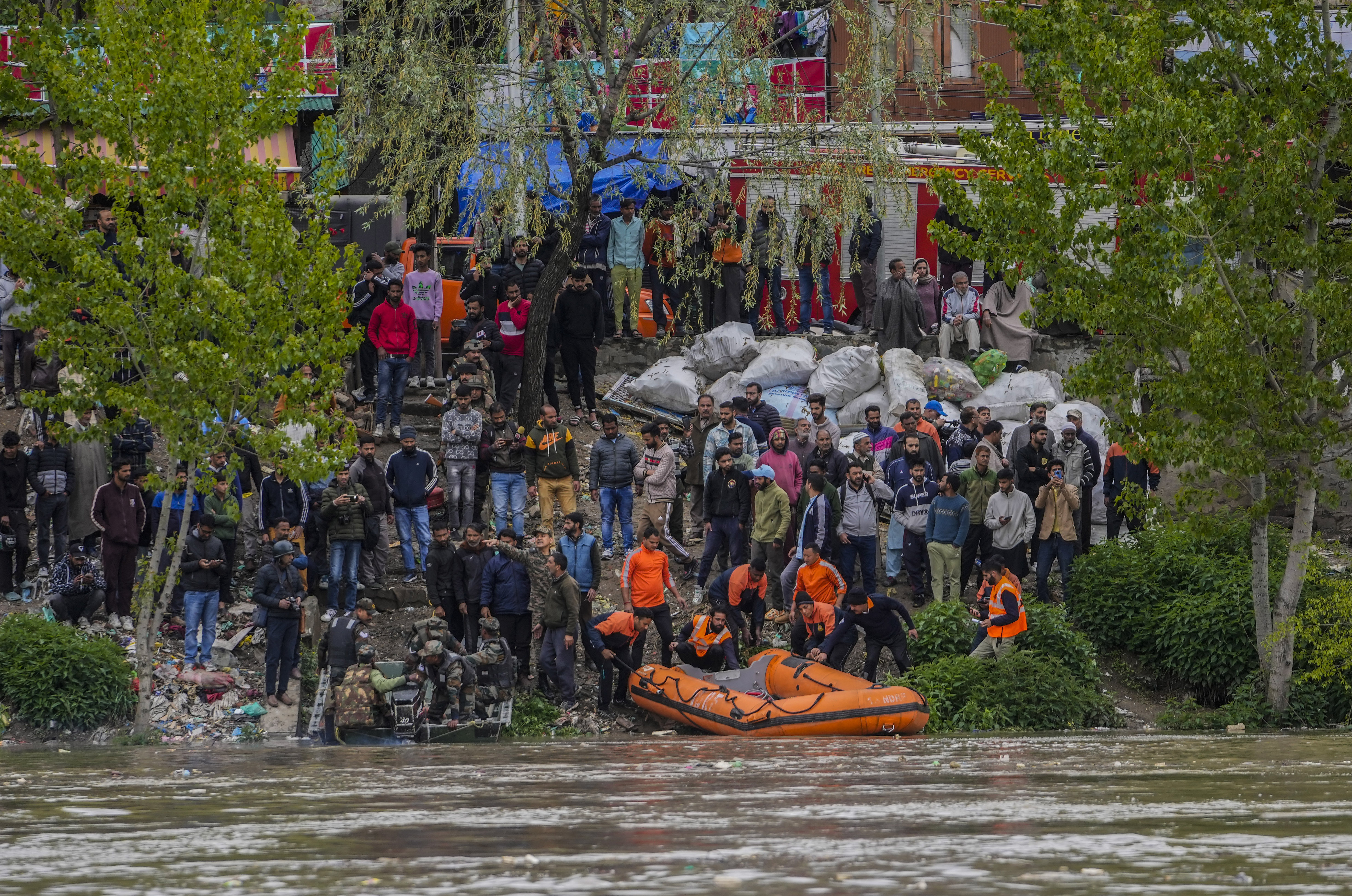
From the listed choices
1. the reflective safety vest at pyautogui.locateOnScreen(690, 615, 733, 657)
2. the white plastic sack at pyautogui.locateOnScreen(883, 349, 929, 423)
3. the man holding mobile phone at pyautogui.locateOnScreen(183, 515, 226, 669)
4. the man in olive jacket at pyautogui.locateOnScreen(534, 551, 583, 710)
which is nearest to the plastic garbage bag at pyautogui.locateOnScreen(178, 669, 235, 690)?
the man holding mobile phone at pyautogui.locateOnScreen(183, 515, 226, 669)

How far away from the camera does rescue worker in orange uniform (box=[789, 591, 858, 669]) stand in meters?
16.6

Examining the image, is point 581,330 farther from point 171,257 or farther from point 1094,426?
point 1094,426

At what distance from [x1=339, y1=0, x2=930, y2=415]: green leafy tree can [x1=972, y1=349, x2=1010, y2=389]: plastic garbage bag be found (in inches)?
130

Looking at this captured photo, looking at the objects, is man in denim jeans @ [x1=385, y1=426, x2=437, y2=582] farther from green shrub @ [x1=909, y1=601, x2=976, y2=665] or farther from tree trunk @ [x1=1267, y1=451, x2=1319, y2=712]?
tree trunk @ [x1=1267, y1=451, x2=1319, y2=712]

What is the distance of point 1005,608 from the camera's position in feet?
53.8

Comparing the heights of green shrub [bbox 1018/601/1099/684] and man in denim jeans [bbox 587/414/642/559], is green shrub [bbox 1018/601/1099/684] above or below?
below

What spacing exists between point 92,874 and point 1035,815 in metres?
4.72

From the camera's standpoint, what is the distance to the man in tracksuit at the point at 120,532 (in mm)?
16797

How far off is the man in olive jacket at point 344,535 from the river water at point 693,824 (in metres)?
4.96

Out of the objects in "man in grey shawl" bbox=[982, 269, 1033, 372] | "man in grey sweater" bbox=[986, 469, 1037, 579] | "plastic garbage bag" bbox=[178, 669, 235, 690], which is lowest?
"plastic garbage bag" bbox=[178, 669, 235, 690]

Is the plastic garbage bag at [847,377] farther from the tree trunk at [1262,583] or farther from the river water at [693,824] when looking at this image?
the river water at [693,824]

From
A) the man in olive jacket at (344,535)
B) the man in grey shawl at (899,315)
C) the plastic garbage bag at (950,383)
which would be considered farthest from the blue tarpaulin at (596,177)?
the man in olive jacket at (344,535)

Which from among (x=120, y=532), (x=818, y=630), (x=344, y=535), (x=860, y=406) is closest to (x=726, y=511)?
(x=818, y=630)

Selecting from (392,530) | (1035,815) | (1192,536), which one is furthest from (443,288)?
(1035,815)
